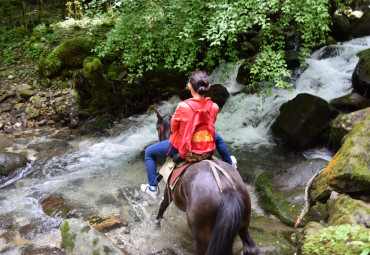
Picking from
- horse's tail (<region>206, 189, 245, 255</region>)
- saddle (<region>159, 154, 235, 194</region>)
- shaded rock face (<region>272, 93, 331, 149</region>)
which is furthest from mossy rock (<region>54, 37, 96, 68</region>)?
horse's tail (<region>206, 189, 245, 255</region>)

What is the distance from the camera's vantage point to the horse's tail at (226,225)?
2.71 metres

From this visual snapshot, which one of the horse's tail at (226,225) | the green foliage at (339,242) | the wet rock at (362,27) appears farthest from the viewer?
the wet rock at (362,27)

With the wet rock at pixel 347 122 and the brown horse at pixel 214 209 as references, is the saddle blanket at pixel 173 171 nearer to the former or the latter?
the brown horse at pixel 214 209

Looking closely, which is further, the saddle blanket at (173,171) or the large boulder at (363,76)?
the large boulder at (363,76)

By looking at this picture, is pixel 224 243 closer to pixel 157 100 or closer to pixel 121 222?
pixel 121 222

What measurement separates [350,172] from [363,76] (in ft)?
16.3

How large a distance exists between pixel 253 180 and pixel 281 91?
429 centimetres

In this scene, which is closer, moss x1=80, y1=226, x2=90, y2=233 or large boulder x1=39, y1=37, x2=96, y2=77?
moss x1=80, y1=226, x2=90, y2=233

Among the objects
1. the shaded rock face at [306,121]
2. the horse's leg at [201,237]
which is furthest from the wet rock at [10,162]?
the shaded rock face at [306,121]

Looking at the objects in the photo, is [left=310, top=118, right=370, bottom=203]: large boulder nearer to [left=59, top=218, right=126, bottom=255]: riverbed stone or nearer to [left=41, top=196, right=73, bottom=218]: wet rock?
[left=59, top=218, right=126, bottom=255]: riverbed stone

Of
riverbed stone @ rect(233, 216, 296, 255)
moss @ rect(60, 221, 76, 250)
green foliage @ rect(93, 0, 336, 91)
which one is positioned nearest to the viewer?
moss @ rect(60, 221, 76, 250)

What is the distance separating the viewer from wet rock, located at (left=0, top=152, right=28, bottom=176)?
21.9 ft

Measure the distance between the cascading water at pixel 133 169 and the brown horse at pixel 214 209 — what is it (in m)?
1.36

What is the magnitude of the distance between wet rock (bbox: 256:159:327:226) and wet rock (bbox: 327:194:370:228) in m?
0.95
